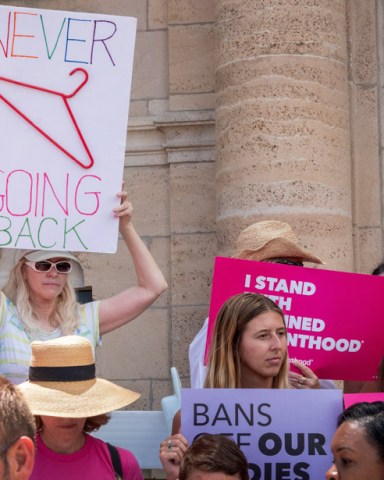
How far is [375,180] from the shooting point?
24.7 ft

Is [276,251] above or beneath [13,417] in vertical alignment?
above

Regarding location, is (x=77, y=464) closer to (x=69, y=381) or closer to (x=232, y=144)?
(x=69, y=381)

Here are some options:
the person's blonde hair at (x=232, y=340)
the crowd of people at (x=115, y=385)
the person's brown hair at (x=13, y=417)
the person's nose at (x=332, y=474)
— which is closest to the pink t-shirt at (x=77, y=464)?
the crowd of people at (x=115, y=385)

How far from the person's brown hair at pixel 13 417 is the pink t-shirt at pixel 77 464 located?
126 centimetres

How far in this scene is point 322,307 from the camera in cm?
471

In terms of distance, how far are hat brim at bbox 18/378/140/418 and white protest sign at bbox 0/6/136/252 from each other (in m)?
0.86

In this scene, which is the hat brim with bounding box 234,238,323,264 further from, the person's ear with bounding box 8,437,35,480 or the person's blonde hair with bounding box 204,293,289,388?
the person's ear with bounding box 8,437,35,480

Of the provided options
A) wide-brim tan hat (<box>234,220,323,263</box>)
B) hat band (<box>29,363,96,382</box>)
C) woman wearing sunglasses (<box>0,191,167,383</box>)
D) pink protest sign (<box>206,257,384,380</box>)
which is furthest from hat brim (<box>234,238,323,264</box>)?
hat band (<box>29,363,96,382</box>)

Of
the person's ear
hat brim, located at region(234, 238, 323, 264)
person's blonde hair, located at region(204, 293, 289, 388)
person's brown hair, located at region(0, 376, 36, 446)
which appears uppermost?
hat brim, located at region(234, 238, 323, 264)

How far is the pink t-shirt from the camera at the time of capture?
3.91 m

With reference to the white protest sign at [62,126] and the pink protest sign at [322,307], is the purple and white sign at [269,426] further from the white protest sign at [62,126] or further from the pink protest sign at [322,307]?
the white protest sign at [62,126]

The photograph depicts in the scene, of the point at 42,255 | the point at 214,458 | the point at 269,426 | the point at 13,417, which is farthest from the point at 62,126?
the point at 13,417

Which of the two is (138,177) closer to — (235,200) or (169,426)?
(235,200)

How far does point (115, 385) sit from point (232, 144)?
3.14 m
